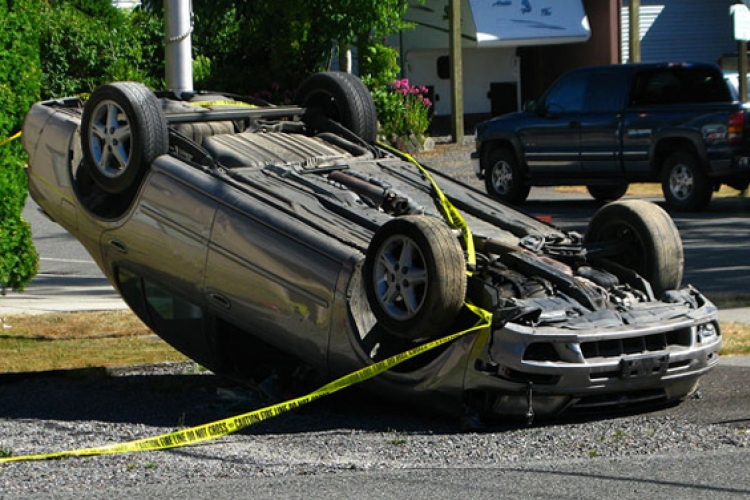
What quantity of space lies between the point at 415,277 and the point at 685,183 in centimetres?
1289

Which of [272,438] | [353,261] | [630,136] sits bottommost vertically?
[272,438]

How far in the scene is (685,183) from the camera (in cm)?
2011

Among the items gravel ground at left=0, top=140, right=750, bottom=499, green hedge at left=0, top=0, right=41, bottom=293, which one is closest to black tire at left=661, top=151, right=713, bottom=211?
green hedge at left=0, top=0, right=41, bottom=293

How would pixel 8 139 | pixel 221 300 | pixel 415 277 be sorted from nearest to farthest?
pixel 415 277 → pixel 221 300 → pixel 8 139

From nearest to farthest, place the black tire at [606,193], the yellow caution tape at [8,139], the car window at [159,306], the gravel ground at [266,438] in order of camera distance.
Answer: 1. the gravel ground at [266,438]
2. the car window at [159,306]
3. the yellow caution tape at [8,139]
4. the black tire at [606,193]

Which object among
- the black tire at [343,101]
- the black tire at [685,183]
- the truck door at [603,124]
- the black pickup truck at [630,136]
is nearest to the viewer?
the black tire at [343,101]

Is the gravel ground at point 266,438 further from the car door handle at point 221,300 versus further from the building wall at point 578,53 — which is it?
the building wall at point 578,53

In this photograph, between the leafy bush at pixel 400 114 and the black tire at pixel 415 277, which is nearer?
the black tire at pixel 415 277

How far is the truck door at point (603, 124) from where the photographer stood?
20.7 m

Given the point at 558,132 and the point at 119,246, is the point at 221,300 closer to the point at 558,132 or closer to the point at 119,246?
the point at 119,246

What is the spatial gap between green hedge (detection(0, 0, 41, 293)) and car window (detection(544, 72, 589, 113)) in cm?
1102

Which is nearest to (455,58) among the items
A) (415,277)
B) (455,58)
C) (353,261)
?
(455,58)

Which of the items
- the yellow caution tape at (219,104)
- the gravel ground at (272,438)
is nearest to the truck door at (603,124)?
the yellow caution tape at (219,104)

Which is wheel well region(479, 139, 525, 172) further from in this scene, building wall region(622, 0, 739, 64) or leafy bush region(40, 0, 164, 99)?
building wall region(622, 0, 739, 64)
